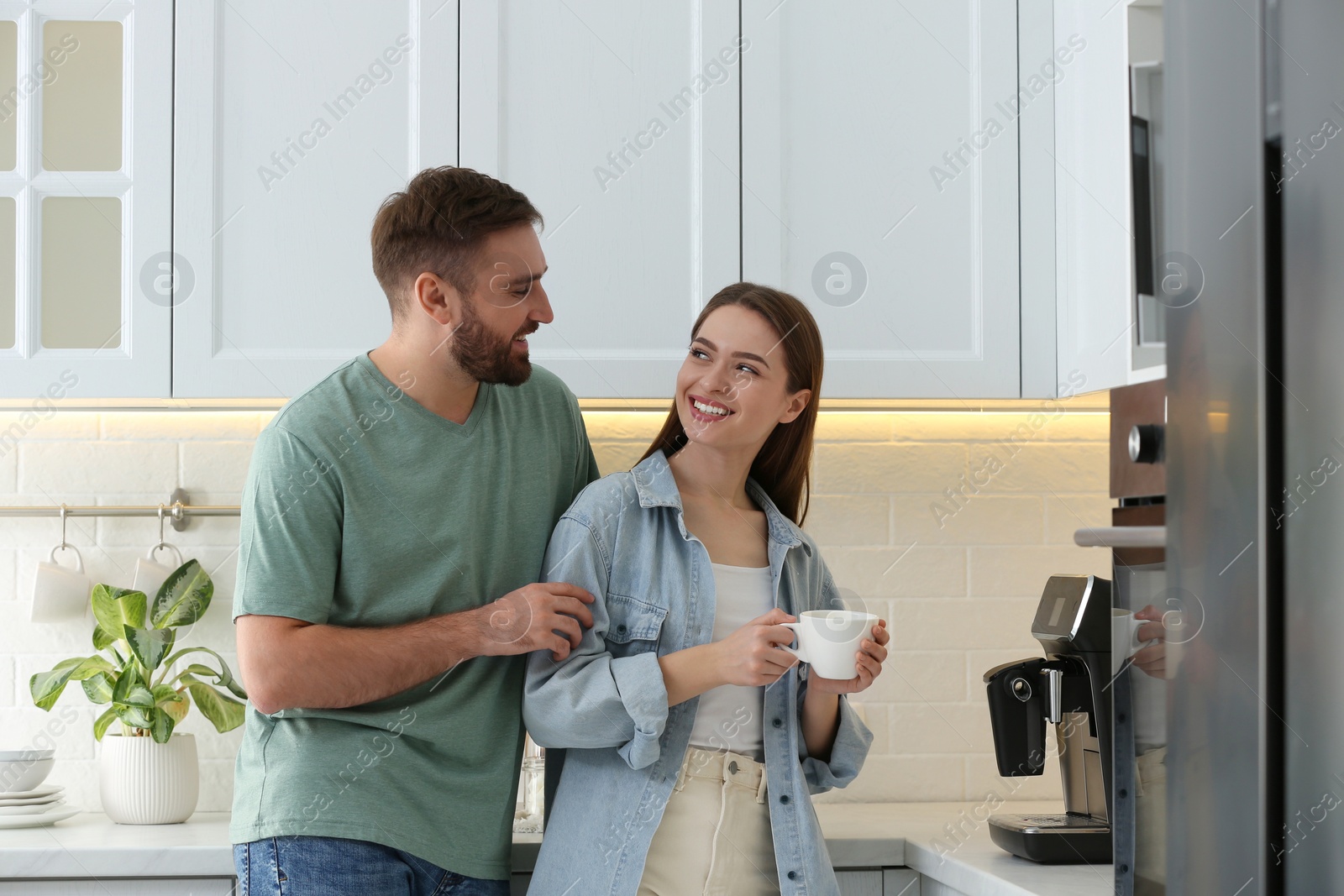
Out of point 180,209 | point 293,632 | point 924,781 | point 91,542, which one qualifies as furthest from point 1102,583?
point 91,542

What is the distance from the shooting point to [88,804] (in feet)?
6.39

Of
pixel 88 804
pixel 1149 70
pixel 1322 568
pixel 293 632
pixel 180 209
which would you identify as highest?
pixel 180 209

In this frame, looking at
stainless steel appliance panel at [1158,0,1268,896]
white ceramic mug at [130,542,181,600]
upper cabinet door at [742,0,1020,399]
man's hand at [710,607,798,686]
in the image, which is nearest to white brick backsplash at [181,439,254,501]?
white ceramic mug at [130,542,181,600]

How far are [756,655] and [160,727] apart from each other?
3.69 ft

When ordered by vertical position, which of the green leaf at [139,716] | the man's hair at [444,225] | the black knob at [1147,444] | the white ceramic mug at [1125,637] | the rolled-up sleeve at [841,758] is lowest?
the green leaf at [139,716]

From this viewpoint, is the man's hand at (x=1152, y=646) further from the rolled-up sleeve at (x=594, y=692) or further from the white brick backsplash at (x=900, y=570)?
the white brick backsplash at (x=900, y=570)

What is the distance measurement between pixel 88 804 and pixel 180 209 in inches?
43.3

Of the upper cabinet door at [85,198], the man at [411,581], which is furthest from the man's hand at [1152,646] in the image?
the upper cabinet door at [85,198]

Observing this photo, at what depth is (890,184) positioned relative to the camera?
70.5 inches

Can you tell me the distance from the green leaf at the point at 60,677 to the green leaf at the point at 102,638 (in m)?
0.02

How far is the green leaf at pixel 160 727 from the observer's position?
177 centimetres

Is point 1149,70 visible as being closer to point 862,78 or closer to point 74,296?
point 862,78

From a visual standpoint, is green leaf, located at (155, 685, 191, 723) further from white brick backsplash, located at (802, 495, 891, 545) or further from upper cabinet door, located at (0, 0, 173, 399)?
white brick backsplash, located at (802, 495, 891, 545)

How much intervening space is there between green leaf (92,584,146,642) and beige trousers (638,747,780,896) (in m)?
1.07
